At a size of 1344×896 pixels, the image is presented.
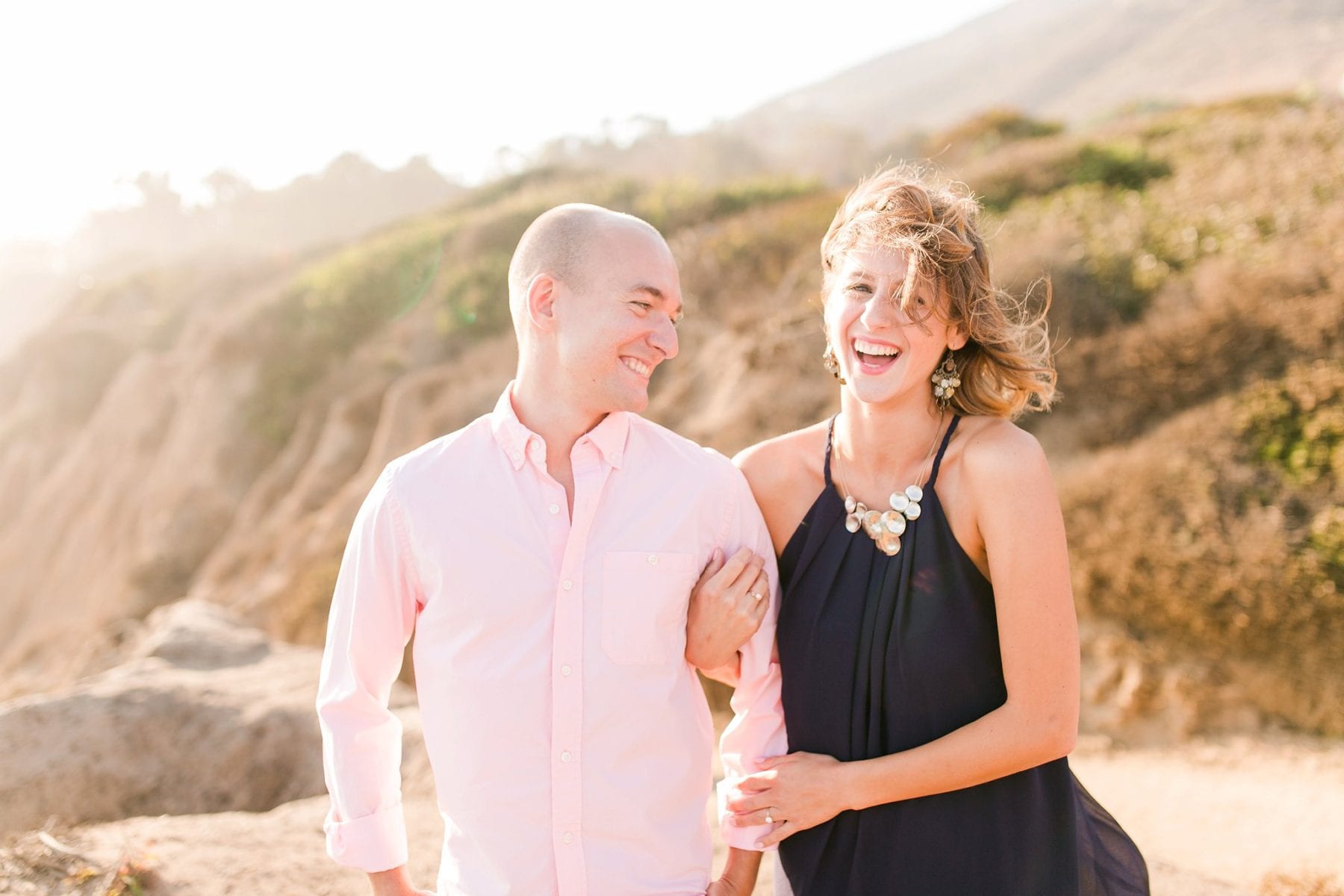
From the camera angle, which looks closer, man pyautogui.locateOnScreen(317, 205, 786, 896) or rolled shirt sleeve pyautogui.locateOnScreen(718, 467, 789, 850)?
man pyautogui.locateOnScreen(317, 205, 786, 896)

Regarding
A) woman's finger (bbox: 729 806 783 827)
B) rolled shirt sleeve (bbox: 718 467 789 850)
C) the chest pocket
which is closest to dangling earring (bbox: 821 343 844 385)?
rolled shirt sleeve (bbox: 718 467 789 850)

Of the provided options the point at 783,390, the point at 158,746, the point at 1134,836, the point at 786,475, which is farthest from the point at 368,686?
the point at 783,390

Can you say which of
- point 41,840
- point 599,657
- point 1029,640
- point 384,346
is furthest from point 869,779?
point 384,346

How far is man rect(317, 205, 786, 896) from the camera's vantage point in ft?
7.34

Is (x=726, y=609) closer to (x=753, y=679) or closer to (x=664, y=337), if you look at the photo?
(x=753, y=679)

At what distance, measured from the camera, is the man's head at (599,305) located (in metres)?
2.34

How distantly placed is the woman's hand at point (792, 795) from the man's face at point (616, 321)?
1.03 metres

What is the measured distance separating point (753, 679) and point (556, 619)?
67 cm

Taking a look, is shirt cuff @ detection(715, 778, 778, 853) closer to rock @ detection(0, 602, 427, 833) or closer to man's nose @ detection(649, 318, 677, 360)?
man's nose @ detection(649, 318, 677, 360)

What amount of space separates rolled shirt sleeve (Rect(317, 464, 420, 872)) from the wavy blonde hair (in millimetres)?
1425

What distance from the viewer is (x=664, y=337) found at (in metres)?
2.39

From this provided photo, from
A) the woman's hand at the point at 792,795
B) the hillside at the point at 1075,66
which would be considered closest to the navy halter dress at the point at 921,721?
the woman's hand at the point at 792,795

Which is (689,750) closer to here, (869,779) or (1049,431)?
(869,779)

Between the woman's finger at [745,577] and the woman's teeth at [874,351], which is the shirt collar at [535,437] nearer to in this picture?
the woman's finger at [745,577]
